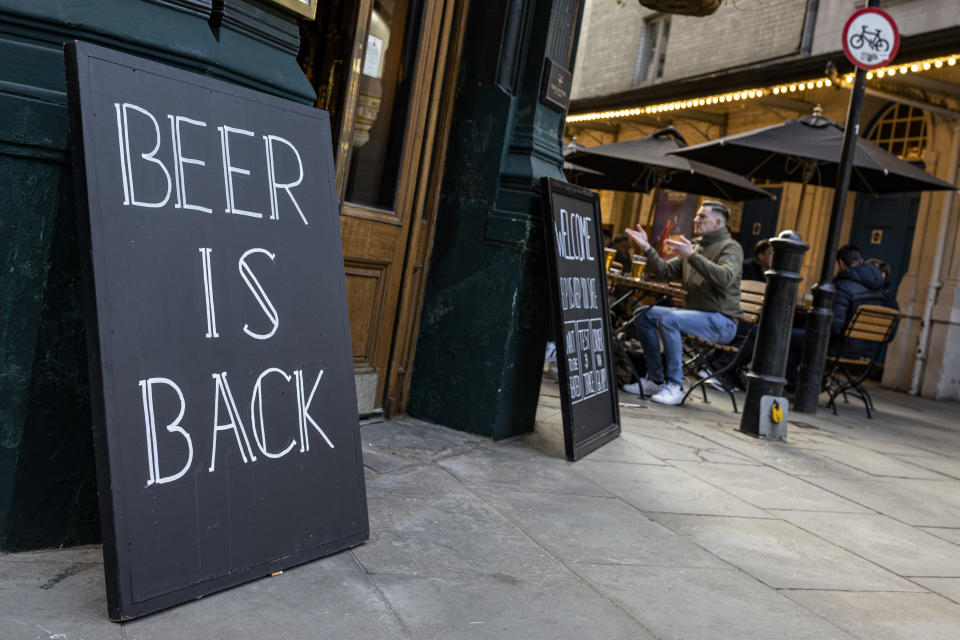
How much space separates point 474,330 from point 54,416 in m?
2.53

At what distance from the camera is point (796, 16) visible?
47.2 feet

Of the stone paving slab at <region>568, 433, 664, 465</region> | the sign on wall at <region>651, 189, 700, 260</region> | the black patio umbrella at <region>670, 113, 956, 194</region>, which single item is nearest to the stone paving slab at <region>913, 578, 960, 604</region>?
the stone paving slab at <region>568, 433, 664, 465</region>

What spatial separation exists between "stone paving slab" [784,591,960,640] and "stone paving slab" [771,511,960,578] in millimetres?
368

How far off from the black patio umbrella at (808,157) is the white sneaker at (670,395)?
9.87 feet

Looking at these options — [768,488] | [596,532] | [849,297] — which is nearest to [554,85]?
[768,488]

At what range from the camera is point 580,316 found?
4.97 metres

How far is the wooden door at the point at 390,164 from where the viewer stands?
14.9ft

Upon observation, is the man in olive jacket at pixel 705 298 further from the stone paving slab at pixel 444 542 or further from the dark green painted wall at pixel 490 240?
the stone paving slab at pixel 444 542

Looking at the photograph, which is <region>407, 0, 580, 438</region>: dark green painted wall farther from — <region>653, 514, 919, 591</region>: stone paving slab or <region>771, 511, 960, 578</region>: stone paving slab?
<region>771, 511, 960, 578</region>: stone paving slab

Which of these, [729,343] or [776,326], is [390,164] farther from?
[729,343]

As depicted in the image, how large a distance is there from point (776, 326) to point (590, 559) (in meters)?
3.67

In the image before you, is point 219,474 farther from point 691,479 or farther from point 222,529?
point 691,479

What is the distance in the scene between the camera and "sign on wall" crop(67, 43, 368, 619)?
2.22 meters

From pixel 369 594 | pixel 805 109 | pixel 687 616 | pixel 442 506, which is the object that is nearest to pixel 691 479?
pixel 442 506
